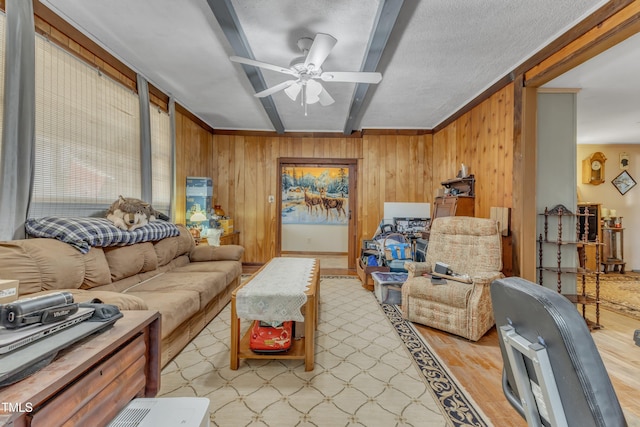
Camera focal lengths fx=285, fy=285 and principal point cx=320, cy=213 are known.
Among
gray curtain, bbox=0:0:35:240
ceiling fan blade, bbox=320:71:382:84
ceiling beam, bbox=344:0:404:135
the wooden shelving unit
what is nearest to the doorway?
ceiling beam, bbox=344:0:404:135

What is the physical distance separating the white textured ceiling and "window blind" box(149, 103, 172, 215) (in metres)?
0.39

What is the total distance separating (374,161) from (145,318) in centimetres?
466

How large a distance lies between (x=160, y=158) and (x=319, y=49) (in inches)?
103

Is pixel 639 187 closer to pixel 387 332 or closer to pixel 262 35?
pixel 387 332

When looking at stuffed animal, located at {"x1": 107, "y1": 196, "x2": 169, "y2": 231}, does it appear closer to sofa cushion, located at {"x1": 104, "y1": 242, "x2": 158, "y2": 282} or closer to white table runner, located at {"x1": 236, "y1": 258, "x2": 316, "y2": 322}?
sofa cushion, located at {"x1": 104, "y1": 242, "x2": 158, "y2": 282}

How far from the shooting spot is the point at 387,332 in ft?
8.90

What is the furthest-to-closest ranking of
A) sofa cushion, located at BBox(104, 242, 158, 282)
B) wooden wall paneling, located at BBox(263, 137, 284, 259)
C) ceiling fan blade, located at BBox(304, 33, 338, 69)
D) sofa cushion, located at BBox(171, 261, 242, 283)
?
1. wooden wall paneling, located at BBox(263, 137, 284, 259)
2. sofa cushion, located at BBox(171, 261, 242, 283)
3. sofa cushion, located at BBox(104, 242, 158, 282)
4. ceiling fan blade, located at BBox(304, 33, 338, 69)

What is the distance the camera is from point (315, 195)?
24.1 feet

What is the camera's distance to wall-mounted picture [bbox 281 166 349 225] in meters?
7.32

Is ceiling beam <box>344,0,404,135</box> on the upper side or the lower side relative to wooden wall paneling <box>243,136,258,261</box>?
upper

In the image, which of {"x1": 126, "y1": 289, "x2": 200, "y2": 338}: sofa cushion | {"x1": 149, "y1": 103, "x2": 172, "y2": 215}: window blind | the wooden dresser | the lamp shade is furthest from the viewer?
the lamp shade

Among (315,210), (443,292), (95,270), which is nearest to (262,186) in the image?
(315,210)

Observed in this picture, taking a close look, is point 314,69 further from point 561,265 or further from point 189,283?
point 561,265

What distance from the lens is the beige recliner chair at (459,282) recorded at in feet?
8.31
